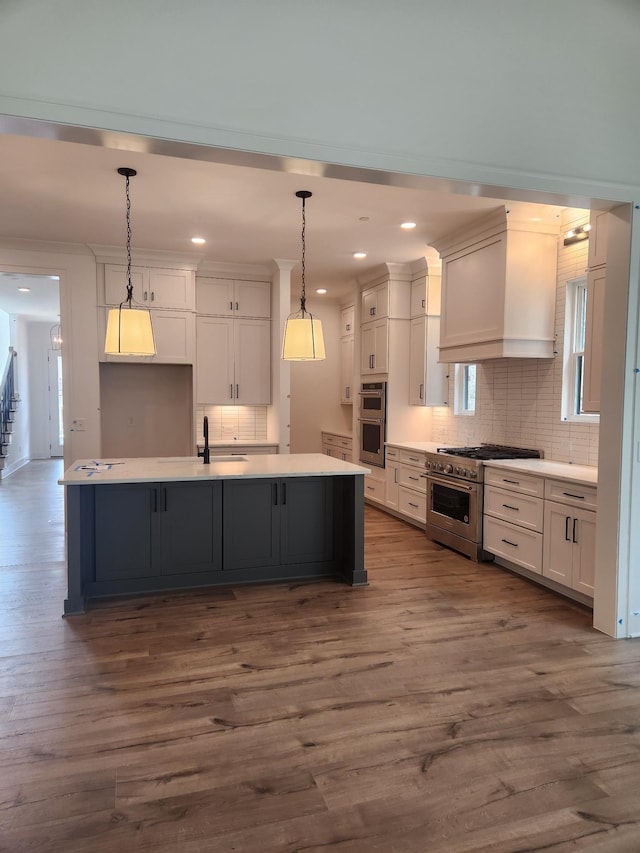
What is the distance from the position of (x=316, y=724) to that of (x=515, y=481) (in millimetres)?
2551

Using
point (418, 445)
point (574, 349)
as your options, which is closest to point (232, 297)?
point (418, 445)

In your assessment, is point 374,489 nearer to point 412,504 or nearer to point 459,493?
point 412,504

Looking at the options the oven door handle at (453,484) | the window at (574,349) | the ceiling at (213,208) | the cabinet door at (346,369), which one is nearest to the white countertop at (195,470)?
the oven door handle at (453,484)

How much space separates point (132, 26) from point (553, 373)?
12.4ft

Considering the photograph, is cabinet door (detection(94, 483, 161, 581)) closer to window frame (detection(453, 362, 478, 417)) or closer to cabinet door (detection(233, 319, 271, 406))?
cabinet door (detection(233, 319, 271, 406))

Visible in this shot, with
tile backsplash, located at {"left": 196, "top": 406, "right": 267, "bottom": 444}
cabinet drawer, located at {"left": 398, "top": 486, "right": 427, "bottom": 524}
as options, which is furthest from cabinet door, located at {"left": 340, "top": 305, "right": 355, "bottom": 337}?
cabinet drawer, located at {"left": 398, "top": 486, "right": 427, "bottom": 524}

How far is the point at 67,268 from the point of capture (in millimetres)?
5762

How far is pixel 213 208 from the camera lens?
4551 mm

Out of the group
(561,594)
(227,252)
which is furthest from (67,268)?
(561,594)

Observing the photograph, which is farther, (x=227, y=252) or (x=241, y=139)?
(x=227, y=252)

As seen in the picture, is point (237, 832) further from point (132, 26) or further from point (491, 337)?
point (491, 337)

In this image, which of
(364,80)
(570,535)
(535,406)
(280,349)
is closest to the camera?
(364,80)

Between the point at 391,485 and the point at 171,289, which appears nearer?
the point at 171,289

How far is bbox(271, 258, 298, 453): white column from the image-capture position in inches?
250
